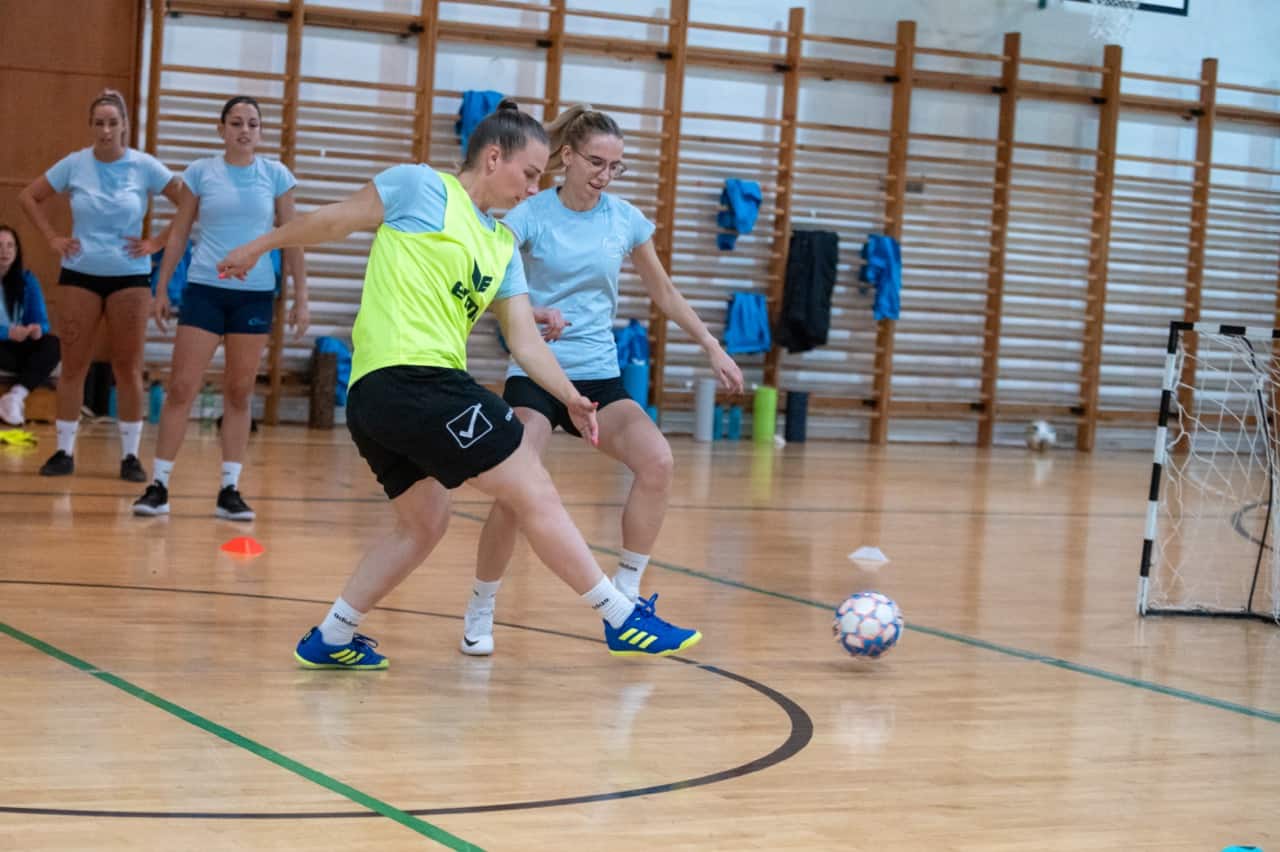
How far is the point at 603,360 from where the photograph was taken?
4996 millimetres

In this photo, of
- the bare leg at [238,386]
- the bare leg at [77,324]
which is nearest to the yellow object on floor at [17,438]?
the bare leg at [77,324]

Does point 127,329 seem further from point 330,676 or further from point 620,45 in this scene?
point 620,45

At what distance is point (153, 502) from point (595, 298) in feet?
9.64

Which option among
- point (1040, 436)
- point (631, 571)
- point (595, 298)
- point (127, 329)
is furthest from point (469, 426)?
point (1040, 436)

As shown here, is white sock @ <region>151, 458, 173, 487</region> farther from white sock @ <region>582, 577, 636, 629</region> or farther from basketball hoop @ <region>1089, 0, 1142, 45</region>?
basketball hoop @ <region>1089, 0, 1142, 45</region>

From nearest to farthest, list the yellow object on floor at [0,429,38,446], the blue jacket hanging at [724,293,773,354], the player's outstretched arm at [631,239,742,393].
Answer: the player's outstretched arm at [631,239,742,393] → the yellow object on floor at [0,429,38,446] → the blue jacket hanging at [724,293,773,354]

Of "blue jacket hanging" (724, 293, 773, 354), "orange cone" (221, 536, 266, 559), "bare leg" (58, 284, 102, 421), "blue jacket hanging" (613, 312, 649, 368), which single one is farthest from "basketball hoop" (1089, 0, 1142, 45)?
"orange cone" (221, 536, 266, 559)

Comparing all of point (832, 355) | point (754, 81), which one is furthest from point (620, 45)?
point (832, 355)

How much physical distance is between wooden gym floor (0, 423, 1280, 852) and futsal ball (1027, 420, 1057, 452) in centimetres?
812

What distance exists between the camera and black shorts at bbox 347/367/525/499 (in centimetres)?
394

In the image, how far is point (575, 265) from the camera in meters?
4.93

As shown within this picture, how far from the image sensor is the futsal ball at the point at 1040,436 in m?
15.7

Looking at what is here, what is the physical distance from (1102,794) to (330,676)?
1.94 metres

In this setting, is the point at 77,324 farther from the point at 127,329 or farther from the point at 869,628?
the point at 869,628
